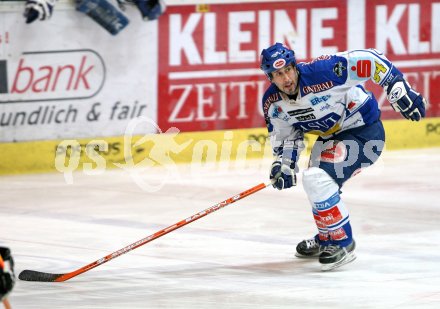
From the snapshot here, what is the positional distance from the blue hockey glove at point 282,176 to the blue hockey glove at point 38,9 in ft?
11.7

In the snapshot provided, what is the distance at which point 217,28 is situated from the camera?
34.8ft

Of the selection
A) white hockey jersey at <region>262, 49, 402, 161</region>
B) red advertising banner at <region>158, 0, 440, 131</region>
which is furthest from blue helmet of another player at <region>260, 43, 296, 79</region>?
red advertising banner at <region>158, 0, 440, 131</region>

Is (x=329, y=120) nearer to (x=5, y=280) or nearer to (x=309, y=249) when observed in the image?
(x=309, y=249)

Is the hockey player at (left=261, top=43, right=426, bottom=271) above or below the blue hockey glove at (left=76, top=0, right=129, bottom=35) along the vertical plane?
below

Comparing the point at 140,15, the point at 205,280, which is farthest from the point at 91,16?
the point at 205,280

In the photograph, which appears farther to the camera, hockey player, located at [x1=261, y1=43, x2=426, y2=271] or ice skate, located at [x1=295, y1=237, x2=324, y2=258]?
ice skate, located at [x1=295, y1=237, x2=324, y2=258]

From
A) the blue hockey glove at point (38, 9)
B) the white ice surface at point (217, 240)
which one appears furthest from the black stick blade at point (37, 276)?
the blue hockey glove at point (38, 9)

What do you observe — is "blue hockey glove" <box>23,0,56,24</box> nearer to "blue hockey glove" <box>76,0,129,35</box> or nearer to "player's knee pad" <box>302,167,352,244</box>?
"blue hockey glove" <box>76,0,129,35</box>

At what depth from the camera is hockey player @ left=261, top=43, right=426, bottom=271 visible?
667cm

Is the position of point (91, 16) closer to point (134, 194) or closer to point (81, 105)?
point (81, 105)

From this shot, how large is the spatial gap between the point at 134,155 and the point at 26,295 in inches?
165

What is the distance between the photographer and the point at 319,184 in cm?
671

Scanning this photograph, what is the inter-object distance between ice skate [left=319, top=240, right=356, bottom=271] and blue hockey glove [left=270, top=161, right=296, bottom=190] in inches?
16.8

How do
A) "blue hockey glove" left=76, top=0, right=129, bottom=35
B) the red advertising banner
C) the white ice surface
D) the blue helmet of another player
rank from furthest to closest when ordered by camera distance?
the red advertising banner, "blue hockey glove" left=76, top=0, right=129, bottom=35, the blue helmet of another player, the white ice surface
